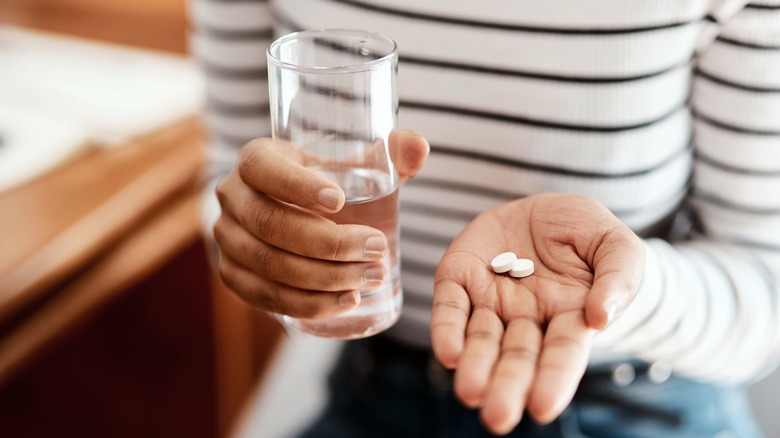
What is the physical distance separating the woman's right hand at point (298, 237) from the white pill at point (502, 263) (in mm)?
72

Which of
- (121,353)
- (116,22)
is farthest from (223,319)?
(116,22)

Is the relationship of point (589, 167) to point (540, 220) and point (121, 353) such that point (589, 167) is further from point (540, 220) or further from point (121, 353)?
point (121, 353)

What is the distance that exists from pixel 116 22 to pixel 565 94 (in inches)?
45.4

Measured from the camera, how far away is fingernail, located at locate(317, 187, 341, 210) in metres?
0.47

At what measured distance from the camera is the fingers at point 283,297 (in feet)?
1.68

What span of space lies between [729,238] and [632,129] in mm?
161

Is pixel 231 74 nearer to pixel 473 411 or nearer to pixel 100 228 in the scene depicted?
pixel 100 228

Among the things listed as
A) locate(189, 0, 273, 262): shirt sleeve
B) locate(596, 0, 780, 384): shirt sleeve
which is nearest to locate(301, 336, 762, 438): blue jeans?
locate(596, 0, 780, 384): shirt sleeve

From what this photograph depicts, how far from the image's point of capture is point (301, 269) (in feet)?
1.68

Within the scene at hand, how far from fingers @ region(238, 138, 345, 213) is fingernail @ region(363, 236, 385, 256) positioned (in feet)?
0.10

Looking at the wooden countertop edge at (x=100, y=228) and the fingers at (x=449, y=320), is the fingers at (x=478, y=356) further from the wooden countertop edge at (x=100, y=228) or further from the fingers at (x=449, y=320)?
the wooden countertop edge at (x=100, y=228)

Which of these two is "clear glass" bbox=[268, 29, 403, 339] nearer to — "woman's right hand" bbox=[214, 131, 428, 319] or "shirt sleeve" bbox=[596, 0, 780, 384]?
"woman's right hand" bbox=[214, 131, 428, 319]

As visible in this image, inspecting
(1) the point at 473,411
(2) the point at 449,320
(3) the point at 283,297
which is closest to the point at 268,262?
(3) the point at 283,297

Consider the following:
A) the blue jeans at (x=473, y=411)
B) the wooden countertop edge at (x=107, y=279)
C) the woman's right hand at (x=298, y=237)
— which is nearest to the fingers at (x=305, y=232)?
the woman's right hand at (x=298, y=237)
